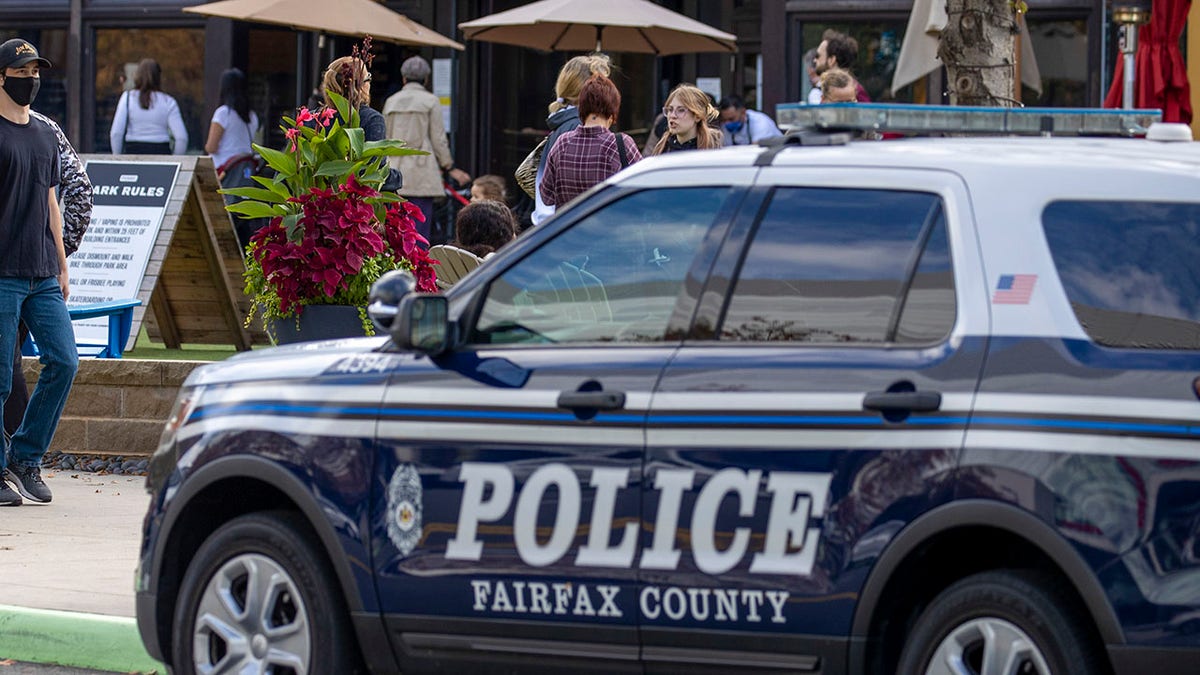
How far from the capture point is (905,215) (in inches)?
199

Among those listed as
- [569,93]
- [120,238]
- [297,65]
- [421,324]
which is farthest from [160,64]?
[421,324]

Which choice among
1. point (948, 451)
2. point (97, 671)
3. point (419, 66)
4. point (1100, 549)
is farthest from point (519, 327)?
point (419, 66)

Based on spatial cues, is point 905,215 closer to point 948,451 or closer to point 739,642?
point 948,451

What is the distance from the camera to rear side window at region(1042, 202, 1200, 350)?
15.5 feet

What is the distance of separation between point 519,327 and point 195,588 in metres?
1.21

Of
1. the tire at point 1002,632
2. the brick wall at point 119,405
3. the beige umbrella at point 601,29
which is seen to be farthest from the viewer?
the beige umbrella at point 601,29

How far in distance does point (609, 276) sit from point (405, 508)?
32.2 inches

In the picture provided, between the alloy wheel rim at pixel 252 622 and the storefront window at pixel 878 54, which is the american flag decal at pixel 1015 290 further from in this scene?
the storefront window at pixel 878 54

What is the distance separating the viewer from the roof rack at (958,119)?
17.9 ft

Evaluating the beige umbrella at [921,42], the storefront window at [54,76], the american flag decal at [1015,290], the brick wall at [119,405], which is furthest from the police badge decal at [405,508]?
the storefront window at [54,76]

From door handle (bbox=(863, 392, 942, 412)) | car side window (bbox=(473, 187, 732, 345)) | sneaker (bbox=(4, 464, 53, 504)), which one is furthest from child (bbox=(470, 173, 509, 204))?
door handle (bbox=(863, 392, 942, 412))

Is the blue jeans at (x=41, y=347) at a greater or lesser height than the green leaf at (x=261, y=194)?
lesser

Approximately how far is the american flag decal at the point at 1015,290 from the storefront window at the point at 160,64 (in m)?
14.5

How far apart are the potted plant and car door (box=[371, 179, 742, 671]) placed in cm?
356
